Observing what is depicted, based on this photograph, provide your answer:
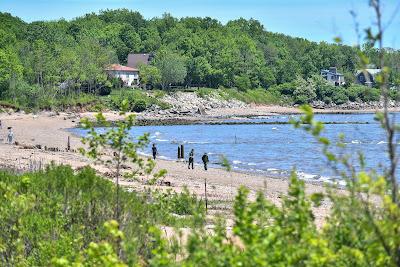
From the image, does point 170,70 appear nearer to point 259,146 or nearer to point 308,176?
point 259,146

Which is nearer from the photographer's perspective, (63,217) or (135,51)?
(63,217)

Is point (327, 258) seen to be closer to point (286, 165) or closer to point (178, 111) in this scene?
point (286, 165)

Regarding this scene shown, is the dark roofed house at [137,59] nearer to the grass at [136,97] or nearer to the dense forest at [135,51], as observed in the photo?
the dense forest at [135,51]

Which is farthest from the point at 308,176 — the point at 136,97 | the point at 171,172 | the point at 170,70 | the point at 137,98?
the point at 170,70

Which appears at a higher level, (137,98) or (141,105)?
(137,98)

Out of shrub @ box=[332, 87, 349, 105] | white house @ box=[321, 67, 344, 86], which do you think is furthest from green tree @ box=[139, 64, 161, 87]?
white house @ box=[321, 67, 344, 86]

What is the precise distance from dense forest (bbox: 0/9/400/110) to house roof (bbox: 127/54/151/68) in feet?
9.24

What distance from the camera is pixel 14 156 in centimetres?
4028

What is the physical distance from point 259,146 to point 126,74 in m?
72.0

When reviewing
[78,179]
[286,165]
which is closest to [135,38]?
[286,165]

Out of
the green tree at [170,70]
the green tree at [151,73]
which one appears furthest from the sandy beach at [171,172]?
the green tree at [170,70]

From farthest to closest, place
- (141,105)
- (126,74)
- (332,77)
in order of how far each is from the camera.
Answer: (332,77) < (126,74) < (141,105)

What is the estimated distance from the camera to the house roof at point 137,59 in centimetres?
14800

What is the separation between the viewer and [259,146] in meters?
66.6
